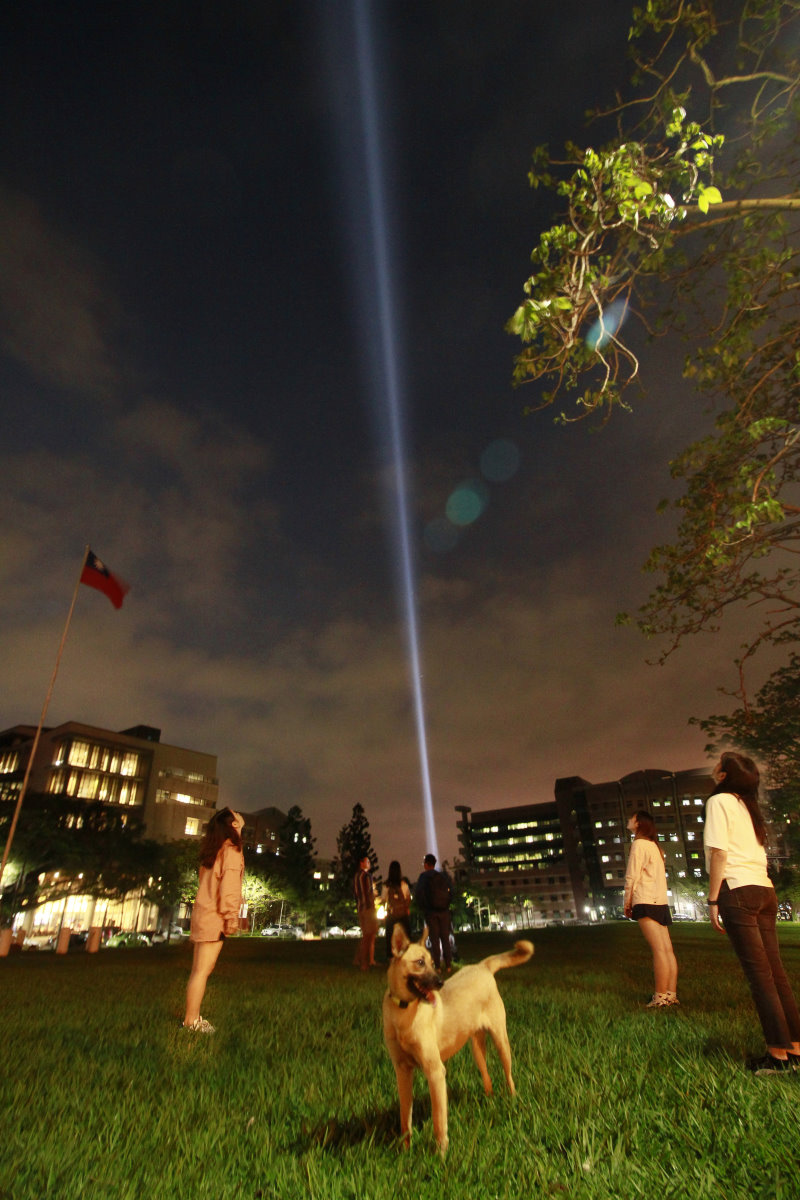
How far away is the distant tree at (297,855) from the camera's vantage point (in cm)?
7012

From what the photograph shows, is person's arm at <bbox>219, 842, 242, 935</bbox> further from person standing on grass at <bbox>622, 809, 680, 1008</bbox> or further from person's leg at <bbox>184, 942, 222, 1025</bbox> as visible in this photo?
person standing on grass at <bbox>622, 809, 680, 1008</bbox>

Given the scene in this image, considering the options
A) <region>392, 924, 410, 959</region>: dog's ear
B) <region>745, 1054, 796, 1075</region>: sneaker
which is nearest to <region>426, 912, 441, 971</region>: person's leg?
<region>745, 1054, 796, 1075</region>: sneaker

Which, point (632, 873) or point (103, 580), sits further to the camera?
point (103, 580)

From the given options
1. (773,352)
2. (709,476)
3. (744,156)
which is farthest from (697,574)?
(744,156)

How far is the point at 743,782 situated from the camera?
496 centimetres

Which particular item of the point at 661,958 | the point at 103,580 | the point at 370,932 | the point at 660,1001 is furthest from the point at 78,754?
the point at 660,1001

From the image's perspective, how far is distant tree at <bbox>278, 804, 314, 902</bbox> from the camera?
70.1 metres

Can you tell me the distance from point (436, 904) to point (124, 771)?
97710mm

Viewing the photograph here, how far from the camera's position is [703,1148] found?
118 inches

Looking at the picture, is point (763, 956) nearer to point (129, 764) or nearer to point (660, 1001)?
point (660, 1001)

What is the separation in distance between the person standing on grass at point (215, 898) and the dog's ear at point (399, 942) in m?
3.31

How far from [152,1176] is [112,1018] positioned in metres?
4.75

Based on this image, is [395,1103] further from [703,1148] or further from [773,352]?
[773,352]

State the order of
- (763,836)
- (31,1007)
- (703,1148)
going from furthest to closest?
(31,1007) < (763,836) < (703,1148)
